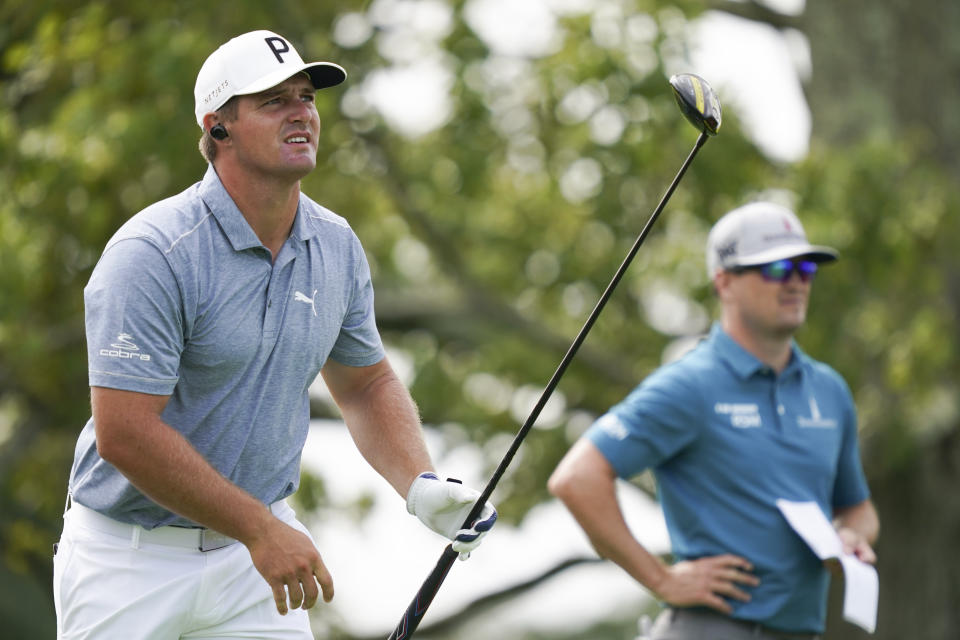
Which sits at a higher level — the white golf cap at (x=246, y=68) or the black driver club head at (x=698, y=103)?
the black driver club head at (x=698, y=103)

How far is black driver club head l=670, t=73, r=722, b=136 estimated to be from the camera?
414cm

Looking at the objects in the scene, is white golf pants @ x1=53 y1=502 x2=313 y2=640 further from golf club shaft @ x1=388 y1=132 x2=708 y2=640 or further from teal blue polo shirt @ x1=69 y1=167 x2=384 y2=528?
golf club shaft @ x1=388 y1=132 x2=708 y2=640

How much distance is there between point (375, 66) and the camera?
1156 centimetres

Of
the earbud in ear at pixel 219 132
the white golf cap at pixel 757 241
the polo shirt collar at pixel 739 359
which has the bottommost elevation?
the polo shirt collar at pixel 739 359

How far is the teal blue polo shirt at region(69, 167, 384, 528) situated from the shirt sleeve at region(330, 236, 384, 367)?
10 centimetres

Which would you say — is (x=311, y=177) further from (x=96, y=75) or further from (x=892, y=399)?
(x=892, y=399)

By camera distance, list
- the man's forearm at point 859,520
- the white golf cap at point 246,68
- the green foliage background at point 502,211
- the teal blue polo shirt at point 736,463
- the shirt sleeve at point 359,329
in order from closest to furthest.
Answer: the white golf cap at point 246,68, the shirt sleeve at point 359,329, the teal blue polo shirt at point 736,463, the man's forearm at point 859,520, the green foliage background at point 502,211

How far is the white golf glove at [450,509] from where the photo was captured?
12.7 ft

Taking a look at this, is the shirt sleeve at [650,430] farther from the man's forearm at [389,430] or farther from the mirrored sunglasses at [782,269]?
the man's forearm at [389,430]

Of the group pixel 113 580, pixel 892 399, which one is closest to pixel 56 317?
pixel 892 399

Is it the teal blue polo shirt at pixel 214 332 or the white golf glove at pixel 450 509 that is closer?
the teal blue polo shirt at pixel 214 332

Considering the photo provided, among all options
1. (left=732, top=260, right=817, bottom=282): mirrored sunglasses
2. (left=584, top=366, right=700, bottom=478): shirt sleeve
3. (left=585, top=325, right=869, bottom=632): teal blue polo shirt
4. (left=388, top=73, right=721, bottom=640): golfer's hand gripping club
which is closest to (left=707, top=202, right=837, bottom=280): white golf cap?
(left=732, top=260, right=817, bottom=282): mirrored sunglasses

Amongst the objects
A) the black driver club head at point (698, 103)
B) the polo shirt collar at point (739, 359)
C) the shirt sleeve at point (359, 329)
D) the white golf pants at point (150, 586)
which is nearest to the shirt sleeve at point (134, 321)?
the white golf pants at point (150, 586)

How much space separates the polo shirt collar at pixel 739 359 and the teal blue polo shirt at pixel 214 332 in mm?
1863
